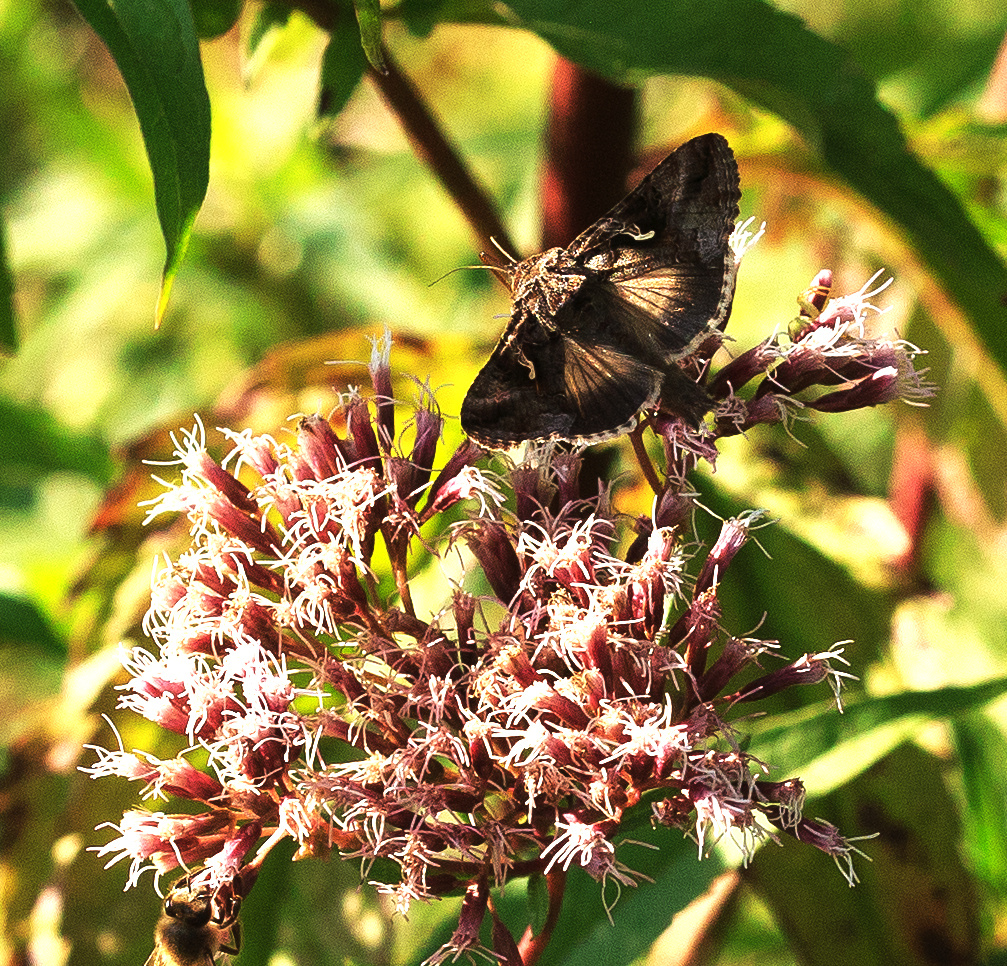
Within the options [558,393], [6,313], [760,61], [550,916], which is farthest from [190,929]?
[760,61]

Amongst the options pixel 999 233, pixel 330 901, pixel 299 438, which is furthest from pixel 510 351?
pixel 999 233

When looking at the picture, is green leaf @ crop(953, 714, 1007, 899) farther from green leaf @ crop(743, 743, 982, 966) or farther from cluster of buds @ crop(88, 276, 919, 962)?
cluster of buds @ crop(88, 276, 919, 962)

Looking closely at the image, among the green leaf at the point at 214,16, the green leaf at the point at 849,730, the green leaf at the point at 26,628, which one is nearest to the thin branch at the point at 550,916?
the green leaf at the point at 849,730

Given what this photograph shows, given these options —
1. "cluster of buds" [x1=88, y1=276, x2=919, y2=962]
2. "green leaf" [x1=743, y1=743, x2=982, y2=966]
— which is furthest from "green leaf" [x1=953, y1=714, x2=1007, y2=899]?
"cluster of buds" [x1=88, y1=276, x2=919, y2=962]

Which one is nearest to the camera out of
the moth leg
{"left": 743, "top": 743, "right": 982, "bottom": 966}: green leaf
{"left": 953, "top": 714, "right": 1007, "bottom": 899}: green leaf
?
the moth leg

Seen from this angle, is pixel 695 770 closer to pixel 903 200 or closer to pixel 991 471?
pixel 903 200

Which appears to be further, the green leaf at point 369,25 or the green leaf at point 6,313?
the green leaf at point 6,313

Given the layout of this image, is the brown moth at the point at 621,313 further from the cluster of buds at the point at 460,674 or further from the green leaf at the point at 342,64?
the green leaf at the point at 342,64
